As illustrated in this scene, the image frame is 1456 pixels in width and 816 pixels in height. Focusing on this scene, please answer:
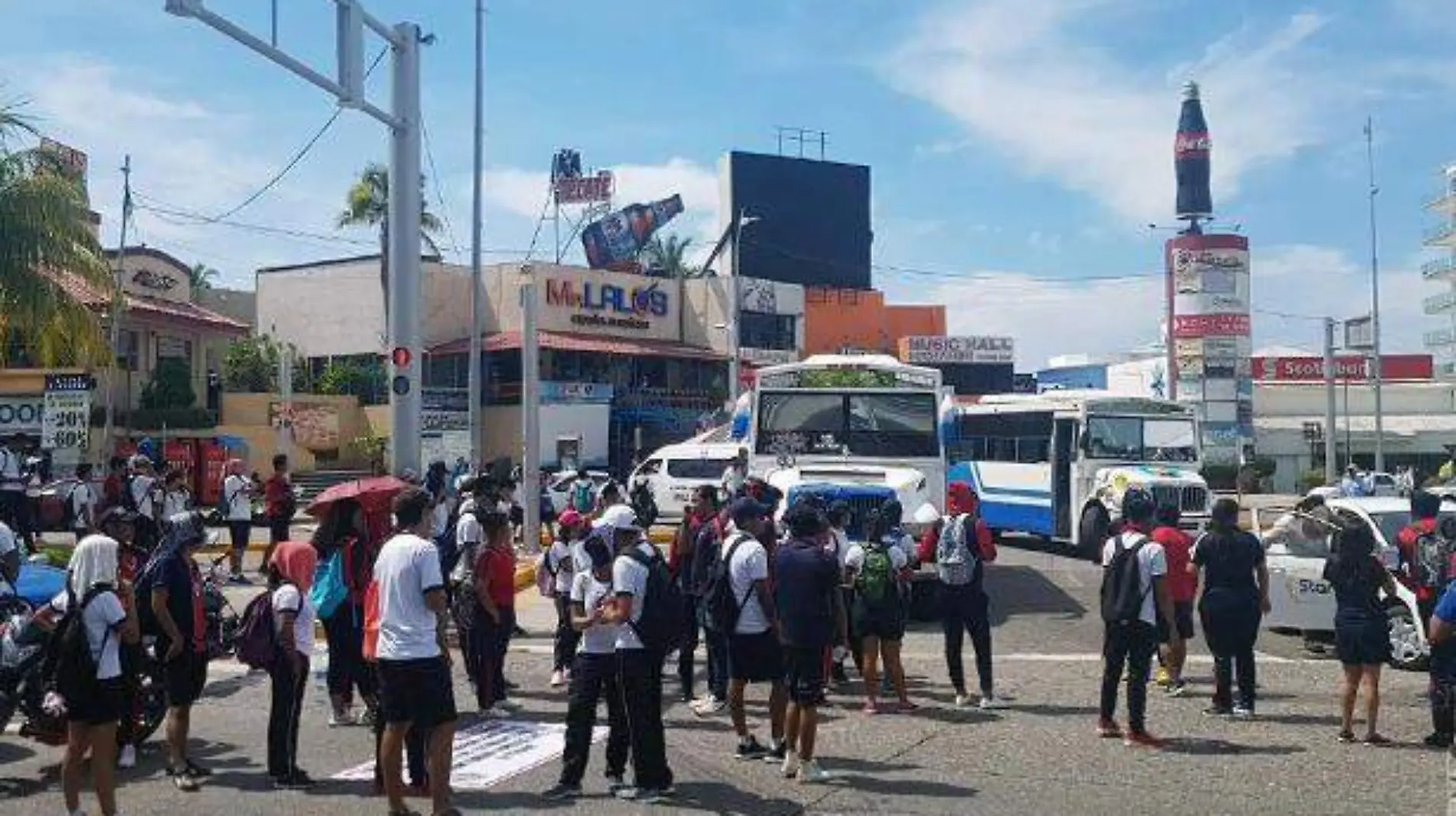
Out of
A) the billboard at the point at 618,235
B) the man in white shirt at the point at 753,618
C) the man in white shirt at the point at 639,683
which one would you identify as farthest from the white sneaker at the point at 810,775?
the billboard at the point at 618,235

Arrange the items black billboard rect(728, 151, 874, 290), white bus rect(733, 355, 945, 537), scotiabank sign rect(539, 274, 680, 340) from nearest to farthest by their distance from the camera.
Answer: white bus rect(733, 355, 945, 537), scotiabank sign rect(539, 274, 680, 340), black billboard rect(728, 151, 874, 290)

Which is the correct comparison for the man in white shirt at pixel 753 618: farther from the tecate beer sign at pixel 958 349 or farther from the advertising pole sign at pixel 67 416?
the tecate beer sign at pixel 958 349

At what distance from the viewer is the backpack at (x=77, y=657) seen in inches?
290

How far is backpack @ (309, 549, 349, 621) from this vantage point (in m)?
9.17

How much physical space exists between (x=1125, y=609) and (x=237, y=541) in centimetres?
1255

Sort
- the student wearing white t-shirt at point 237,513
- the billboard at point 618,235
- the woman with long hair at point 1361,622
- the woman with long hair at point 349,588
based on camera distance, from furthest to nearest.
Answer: the billboard at point 618,235, the student wearing white t-shirt at point 237,513, the woman with long hair at point 1361,622, the woman with long hair at point 349,588

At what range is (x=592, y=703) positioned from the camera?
8.27 m

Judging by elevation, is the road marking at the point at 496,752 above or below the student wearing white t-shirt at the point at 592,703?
below

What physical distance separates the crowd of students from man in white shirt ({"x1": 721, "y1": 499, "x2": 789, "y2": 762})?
0.01 metres

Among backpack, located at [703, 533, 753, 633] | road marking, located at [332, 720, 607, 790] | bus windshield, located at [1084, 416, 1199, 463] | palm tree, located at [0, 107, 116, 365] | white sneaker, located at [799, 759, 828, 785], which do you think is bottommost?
road marking, located at [332, 720, 607, 790]

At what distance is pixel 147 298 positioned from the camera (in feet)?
124

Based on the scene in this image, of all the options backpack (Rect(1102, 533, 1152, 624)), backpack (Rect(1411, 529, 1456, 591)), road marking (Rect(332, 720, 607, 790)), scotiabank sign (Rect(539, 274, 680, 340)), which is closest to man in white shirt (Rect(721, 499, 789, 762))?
road marking (Rect(332, 720, 607, 790))

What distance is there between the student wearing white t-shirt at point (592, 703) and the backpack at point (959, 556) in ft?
10.8

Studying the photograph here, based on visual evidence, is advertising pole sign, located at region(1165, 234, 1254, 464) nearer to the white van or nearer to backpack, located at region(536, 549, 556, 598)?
the white van
